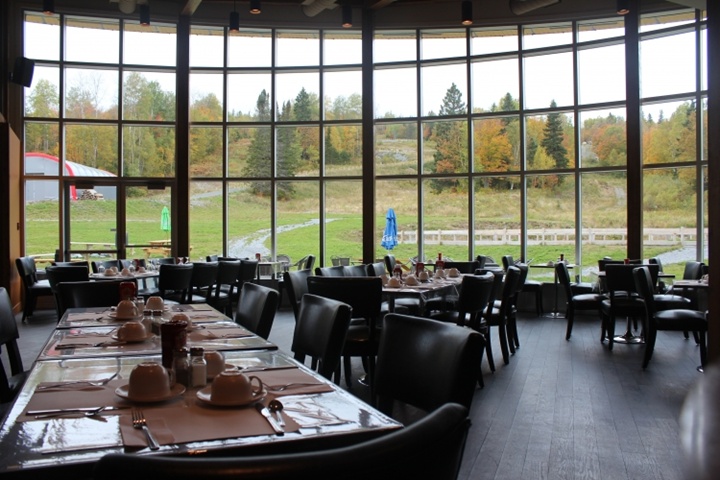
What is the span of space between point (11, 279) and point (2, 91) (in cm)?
301

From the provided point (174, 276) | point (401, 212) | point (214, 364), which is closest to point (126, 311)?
point (214, 364)

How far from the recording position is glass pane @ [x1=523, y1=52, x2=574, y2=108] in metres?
10.1

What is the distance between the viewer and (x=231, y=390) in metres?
1.64

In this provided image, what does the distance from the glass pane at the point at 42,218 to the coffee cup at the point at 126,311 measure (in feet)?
26.6

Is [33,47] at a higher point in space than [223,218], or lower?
higher

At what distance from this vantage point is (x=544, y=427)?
4.01 metres

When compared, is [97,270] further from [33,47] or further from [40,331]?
[33,47]

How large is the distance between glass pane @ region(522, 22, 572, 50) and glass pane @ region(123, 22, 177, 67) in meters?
5.95

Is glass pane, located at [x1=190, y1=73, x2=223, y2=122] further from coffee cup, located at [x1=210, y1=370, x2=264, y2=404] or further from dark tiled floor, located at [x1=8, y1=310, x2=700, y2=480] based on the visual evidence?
coffee cup, located at [x1=210, y1=370, x2=264, y2=404]

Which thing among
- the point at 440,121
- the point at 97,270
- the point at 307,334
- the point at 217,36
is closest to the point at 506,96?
the point at 440,121

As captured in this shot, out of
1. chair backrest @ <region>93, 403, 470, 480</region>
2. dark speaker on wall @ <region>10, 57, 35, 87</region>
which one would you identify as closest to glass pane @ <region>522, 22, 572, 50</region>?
dark speaker on wall @ <region>10, 57, 35, 87</region>

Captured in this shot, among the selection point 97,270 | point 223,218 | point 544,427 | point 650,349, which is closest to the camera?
point 544,427

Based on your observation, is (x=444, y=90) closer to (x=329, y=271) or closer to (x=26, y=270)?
(x=329, y=271)

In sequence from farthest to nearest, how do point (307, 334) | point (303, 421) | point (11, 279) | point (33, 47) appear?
point (33, 47) < point (11, 279) < point (307, 334) < point (303, 421)
